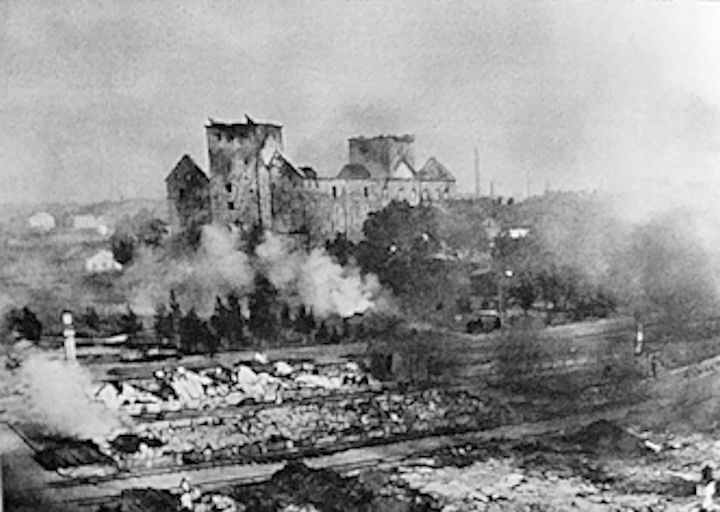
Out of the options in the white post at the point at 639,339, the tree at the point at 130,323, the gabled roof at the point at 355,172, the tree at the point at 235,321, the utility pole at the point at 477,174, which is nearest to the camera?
the tree at the point at 130,323

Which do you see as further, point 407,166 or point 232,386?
point 407,166

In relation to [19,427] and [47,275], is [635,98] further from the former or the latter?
[19,427]

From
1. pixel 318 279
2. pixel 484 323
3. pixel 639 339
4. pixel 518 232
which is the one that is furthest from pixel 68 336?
pixel 639 339

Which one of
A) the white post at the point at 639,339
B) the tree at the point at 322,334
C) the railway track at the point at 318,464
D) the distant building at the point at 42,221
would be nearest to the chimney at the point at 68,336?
the distant building at the point at 42,221

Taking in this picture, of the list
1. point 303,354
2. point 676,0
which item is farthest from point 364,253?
point 676,0

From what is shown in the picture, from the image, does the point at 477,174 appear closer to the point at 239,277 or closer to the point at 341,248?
the point at 341,248

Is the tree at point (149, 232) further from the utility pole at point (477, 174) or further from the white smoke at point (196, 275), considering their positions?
the utility pole at point (477, 174)
